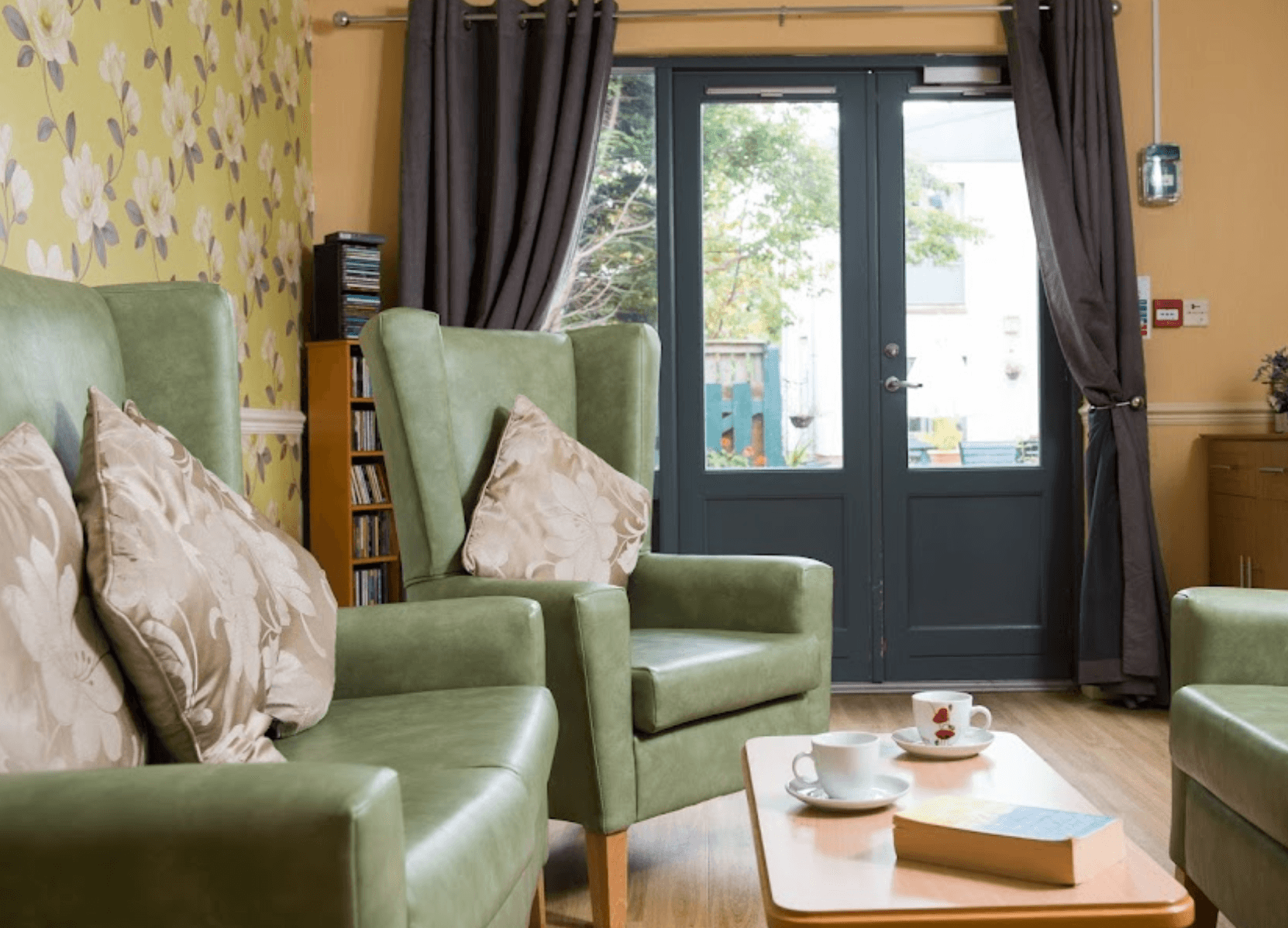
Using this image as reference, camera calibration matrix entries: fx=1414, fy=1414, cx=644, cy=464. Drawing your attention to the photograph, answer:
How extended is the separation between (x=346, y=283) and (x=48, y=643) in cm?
319

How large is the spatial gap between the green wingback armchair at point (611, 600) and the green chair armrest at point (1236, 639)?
83 cm

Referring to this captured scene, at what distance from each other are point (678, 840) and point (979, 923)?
173 centimetres

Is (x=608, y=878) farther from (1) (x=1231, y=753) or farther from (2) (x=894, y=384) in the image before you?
(2) (x=894, y=384)

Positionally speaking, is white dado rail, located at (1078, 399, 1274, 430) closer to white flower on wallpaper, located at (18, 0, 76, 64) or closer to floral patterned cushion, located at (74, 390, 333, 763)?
white flower on wallpaper, located at (18, 0, 76, 64)

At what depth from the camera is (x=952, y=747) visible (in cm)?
204

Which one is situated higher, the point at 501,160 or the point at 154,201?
the point at 501,160

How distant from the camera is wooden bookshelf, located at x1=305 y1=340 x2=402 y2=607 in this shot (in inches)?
178

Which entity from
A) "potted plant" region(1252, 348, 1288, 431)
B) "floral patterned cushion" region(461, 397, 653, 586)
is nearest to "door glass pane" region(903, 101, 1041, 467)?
"potted plant" region(1252, 348, 1288, 431)

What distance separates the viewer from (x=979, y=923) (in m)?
1.44

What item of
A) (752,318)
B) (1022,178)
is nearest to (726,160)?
(752,318)

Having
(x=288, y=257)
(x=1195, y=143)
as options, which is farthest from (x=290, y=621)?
(x=1195, y=143)

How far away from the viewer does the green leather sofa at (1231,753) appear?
6.42 ft

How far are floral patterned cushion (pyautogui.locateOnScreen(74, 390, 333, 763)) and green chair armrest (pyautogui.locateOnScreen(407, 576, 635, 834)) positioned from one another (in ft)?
2.27

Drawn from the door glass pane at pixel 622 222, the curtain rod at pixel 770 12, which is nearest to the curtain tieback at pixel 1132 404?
the curtain rod at pixel 770 12
